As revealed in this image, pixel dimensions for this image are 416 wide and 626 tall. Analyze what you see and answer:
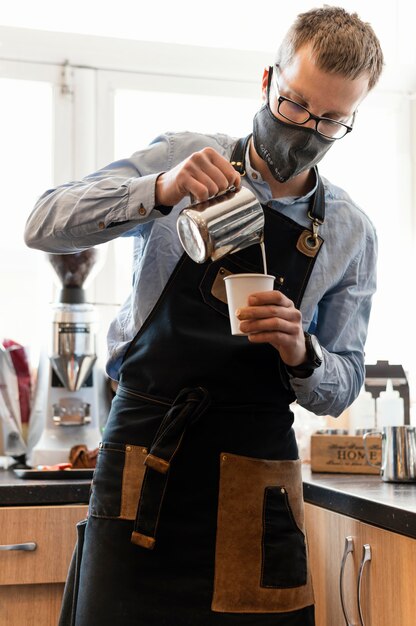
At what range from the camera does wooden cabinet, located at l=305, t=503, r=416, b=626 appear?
5.03 feet

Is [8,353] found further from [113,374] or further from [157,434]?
[157,434]

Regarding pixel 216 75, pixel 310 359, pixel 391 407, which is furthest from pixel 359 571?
pixel 216 75

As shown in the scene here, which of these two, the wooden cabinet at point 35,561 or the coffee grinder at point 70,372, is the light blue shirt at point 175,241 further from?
the coffee grinder at point 70,372

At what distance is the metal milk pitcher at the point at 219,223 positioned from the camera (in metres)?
1.24

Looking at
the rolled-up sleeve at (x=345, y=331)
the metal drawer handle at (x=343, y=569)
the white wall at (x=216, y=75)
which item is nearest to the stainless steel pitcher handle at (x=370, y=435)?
the metal drawer handle at (x=343, y=569)

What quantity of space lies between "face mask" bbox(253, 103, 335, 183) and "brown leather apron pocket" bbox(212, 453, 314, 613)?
1.52 feet

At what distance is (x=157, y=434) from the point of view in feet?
4.48

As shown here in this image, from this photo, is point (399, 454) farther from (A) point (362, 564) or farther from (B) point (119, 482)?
(B) point (119, 482)

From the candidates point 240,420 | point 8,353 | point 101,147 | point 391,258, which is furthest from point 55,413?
point 391,258

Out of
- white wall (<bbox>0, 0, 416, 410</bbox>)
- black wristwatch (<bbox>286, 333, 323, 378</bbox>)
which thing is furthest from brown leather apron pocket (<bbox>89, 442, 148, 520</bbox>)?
white wall (<bbox>0, 0, 416, 410</bbox>)

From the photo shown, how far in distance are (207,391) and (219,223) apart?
27cm

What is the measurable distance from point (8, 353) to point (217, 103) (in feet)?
3.84

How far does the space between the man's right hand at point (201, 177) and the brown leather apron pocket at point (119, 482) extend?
40 cm

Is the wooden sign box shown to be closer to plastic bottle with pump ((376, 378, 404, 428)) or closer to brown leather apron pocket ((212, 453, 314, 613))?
plastic bottle with pump ((376, 378, 404, 428))
